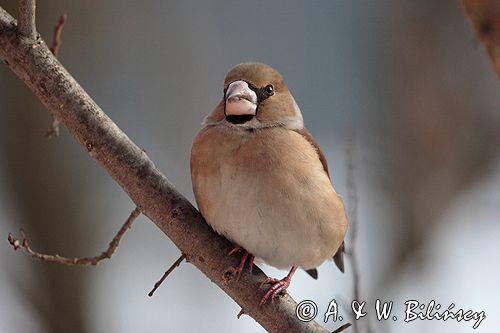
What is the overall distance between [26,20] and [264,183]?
0.93 metres

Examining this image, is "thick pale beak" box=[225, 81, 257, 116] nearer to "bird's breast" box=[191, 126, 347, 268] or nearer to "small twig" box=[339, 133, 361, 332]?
"bird's breast" box=[191, 126, 347, 268]

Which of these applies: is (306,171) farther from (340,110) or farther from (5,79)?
(340,110)

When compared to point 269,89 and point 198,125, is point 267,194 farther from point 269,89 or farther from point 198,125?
point 198,125

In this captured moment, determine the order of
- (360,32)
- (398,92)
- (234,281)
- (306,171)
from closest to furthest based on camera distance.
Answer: (234,281)
(306,171)
(398,92)
(360,32)

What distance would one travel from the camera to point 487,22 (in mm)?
2020

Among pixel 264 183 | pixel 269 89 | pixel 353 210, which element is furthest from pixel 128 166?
pixel 353 210

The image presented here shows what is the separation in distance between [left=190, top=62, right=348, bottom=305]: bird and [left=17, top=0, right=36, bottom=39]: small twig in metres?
0.71

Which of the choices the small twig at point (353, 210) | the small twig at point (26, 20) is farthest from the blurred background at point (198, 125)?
the small twig at point (26, 20)

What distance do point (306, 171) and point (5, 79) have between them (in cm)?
346

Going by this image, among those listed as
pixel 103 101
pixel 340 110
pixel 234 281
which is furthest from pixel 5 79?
pixel 234 281

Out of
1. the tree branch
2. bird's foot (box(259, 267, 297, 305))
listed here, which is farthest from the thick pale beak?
the tree branch

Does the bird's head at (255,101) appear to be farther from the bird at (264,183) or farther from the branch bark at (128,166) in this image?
the branch bark at (128,166)

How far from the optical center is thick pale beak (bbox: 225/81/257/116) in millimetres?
2869

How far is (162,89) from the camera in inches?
266
